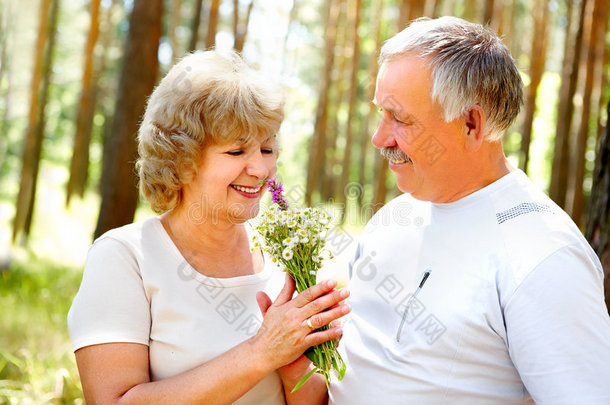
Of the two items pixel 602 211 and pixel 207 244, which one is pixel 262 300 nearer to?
pixel 207 244

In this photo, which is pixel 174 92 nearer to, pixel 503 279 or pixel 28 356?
pixel 503 279

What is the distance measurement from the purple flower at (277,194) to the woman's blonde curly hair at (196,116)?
29 cm

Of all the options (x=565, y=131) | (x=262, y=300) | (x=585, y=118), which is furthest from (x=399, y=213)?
(x=585, y=118)

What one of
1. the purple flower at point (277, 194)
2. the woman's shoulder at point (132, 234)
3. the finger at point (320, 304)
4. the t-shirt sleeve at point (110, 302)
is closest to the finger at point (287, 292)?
the finger at point (320, 304)

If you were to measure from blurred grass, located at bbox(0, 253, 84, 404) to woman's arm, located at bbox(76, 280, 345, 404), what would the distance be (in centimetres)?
188

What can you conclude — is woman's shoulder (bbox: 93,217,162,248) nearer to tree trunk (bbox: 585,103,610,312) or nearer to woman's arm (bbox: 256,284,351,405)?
woman's arm (bbox: 256,284,351,405)

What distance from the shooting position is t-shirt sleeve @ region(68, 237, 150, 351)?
2215 millimetres

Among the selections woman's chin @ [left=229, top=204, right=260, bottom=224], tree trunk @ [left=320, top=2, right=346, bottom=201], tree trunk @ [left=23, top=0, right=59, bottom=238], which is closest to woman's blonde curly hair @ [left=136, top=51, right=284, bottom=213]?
woman's chin @ [left=229, top=204, right=260, bottom=224]

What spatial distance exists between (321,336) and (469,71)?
115 centimetres

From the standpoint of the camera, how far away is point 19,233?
1198 centimetres

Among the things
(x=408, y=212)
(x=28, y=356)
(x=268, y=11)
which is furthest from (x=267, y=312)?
(x=268, y=11)

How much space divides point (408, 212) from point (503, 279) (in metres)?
0.70

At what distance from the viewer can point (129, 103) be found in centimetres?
618

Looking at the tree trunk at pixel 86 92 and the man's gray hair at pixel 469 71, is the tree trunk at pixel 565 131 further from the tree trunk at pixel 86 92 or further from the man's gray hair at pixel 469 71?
the tree trunk at pixel 86 92
